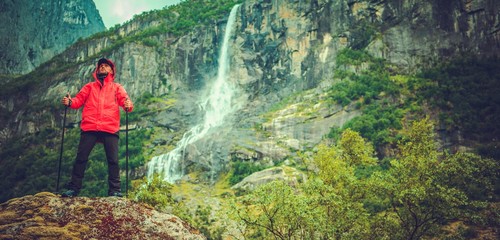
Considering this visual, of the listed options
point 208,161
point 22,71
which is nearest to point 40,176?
point 208,161

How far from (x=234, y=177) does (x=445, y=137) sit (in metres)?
32.6

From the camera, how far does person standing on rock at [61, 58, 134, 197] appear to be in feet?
30.5

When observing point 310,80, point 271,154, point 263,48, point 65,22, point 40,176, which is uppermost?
point 65,22

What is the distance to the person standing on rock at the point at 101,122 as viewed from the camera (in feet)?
30.5

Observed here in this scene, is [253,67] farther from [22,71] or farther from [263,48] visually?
[22,71]

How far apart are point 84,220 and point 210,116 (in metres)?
82.2

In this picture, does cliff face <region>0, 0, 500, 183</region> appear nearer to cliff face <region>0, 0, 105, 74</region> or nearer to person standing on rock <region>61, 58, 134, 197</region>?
cliff face <region>0, 0, 105, 74</region>

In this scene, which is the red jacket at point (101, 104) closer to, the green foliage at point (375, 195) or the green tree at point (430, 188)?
the green foliage at point (375, 195)

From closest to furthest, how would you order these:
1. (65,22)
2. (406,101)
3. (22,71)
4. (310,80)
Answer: (406,101), (310,80), (22,71), (65,22)

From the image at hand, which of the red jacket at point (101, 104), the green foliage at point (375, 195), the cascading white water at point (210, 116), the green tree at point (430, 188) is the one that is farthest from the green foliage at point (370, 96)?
the red jacket at point (101, 104)

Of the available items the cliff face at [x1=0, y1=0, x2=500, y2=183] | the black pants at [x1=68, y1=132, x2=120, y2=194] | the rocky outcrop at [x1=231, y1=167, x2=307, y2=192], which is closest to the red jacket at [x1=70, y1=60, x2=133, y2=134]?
the black pants at [x1=68, y1=132, x2=120, y2=194]

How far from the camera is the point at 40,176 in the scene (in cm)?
7356

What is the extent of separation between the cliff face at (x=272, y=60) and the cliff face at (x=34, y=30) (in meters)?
41.7

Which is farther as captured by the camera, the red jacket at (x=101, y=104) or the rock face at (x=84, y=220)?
the red jacket at (x=101, y=104)
